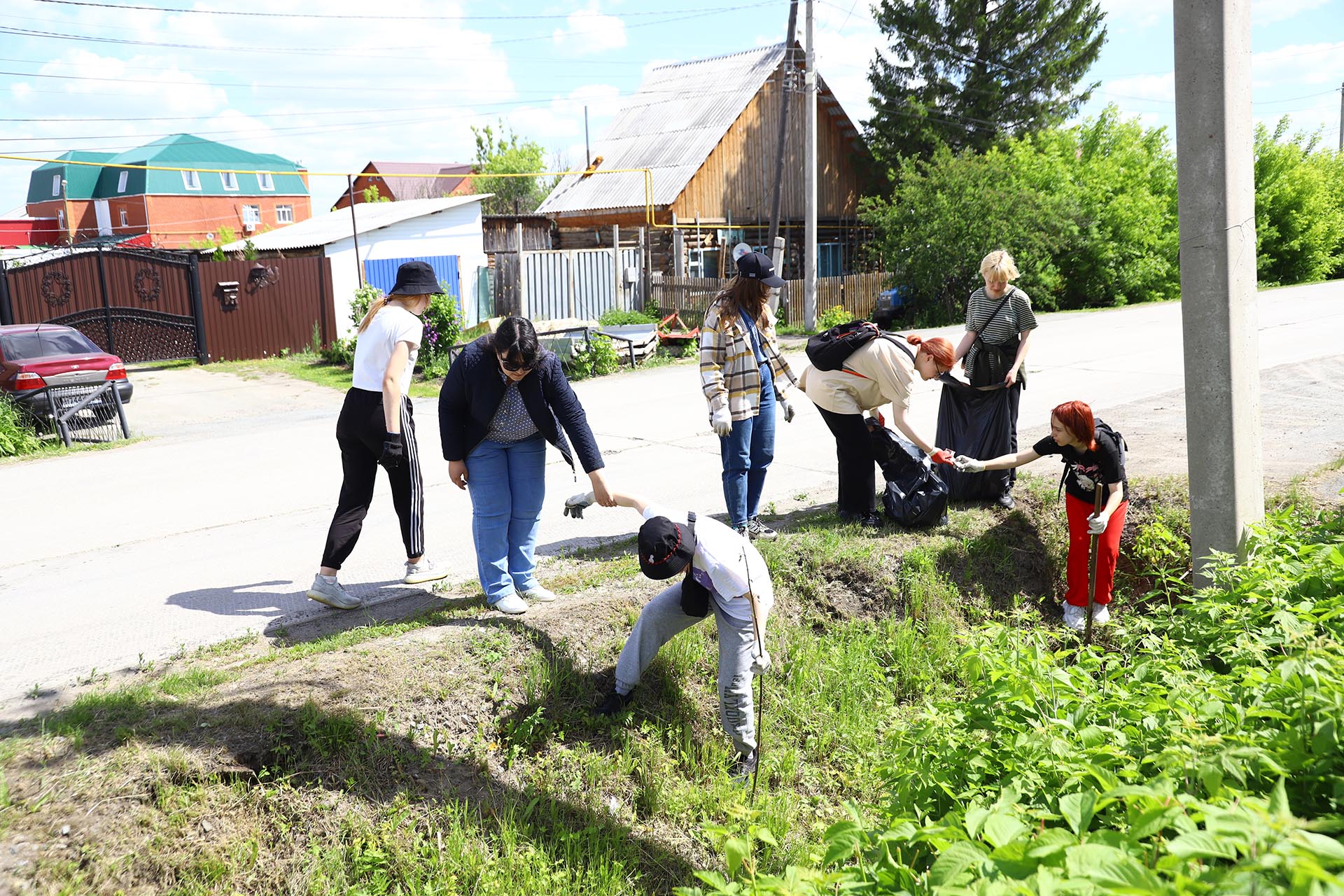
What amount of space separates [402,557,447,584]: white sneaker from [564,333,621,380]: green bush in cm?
1049

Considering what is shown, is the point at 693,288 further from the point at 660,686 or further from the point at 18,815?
the point at 18,815

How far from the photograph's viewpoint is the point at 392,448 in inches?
216

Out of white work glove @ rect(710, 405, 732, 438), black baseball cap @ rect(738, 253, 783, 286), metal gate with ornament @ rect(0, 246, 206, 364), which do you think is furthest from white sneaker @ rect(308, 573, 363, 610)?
metal gate with ornament @ rect(0, 246, 206, 364)

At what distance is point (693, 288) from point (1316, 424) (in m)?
16.1

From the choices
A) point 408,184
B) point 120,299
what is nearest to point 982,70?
point 120,299

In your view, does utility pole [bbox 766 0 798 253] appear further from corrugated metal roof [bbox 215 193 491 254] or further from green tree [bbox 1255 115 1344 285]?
green tree [bbox 1255 115 1344 285]

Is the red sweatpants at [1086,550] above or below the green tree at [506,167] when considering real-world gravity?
below

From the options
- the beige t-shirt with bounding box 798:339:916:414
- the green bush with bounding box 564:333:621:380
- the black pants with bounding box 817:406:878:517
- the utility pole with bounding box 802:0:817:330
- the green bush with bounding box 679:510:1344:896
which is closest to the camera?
the green bush with bounding box 679:510:1344:896

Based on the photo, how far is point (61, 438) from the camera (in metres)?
11.9

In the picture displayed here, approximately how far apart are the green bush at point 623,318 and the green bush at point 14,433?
12.7 metres

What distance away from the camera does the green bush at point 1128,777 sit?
1.73 metres

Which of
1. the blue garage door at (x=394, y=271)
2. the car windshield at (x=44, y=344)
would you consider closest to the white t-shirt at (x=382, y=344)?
the car windshield at (x=44, y=344)

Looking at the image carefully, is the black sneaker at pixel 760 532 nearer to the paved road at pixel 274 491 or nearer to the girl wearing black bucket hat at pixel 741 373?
the girl wearing black bucket hat at pixel 741 373

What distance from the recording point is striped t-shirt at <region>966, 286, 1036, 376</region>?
6773 mm
